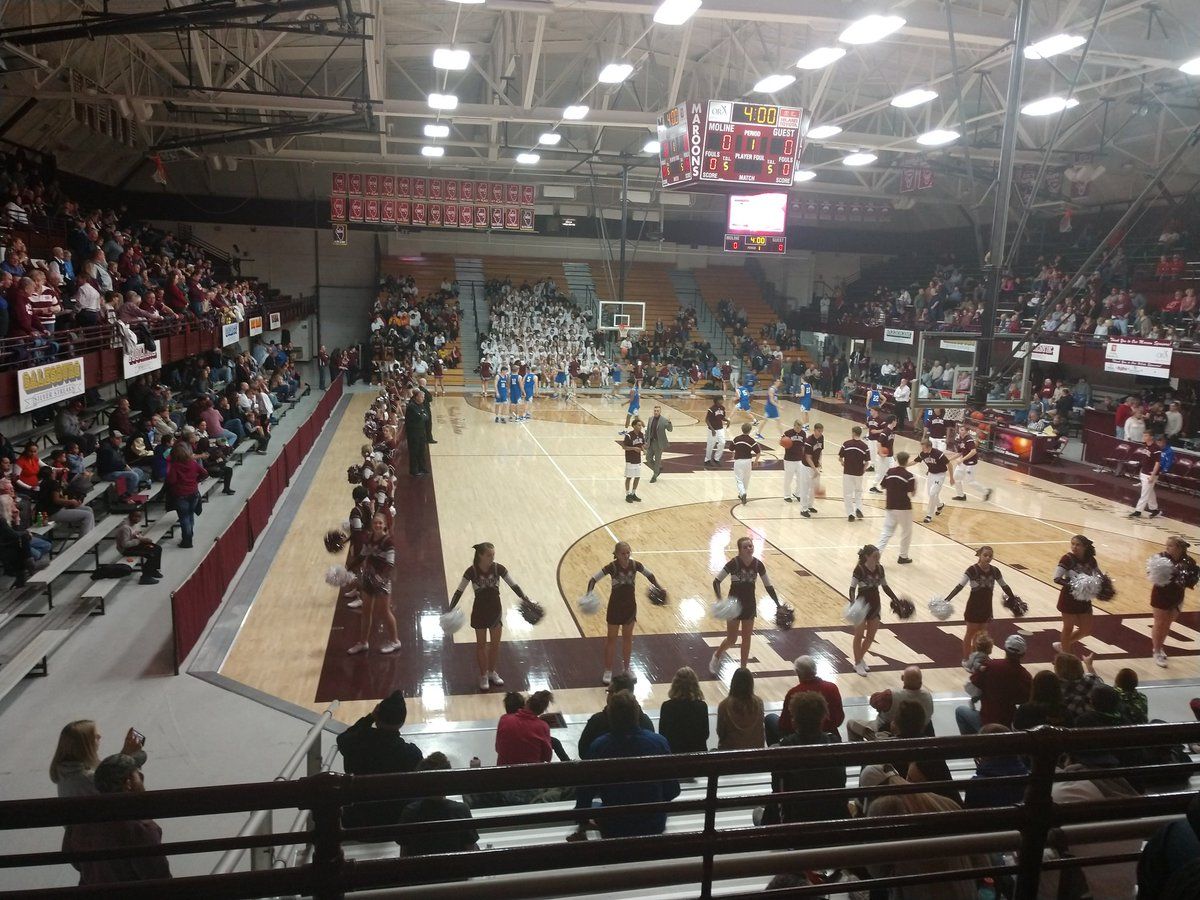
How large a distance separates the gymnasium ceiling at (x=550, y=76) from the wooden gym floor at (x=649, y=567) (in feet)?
21.1

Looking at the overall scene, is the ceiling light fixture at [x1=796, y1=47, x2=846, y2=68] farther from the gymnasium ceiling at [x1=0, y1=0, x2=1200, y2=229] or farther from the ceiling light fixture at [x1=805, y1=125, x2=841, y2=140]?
the ceiling light fixture at [x1=805, y1=125, x2=841, y2=140]

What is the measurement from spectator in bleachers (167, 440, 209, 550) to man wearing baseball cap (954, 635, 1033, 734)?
10510 millimetres

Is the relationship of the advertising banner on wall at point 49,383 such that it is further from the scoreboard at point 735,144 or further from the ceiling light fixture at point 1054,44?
the ceiling light fixture at point 1054,44

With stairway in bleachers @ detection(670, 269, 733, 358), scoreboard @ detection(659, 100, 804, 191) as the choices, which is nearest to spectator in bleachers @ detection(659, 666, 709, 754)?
scoreboard @ detection(659, 100, 804, 191)

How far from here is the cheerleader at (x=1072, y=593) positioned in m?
9.57

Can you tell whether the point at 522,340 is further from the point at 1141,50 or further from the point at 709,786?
the point at 709,786

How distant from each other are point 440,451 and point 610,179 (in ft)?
60.5

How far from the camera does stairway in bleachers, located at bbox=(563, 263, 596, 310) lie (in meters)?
43.3

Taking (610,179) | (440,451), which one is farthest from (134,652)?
(610,179)

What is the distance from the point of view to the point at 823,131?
23094mm

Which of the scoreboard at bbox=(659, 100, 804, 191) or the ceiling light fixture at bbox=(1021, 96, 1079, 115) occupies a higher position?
the ceiling light fixture at bbox=(1021, 96, 1079, 115)

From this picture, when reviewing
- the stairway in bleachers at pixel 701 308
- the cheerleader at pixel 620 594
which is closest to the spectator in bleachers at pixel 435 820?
the cheerleader at pixel 620 594

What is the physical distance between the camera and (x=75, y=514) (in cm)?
1166

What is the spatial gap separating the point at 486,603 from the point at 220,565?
407cm
